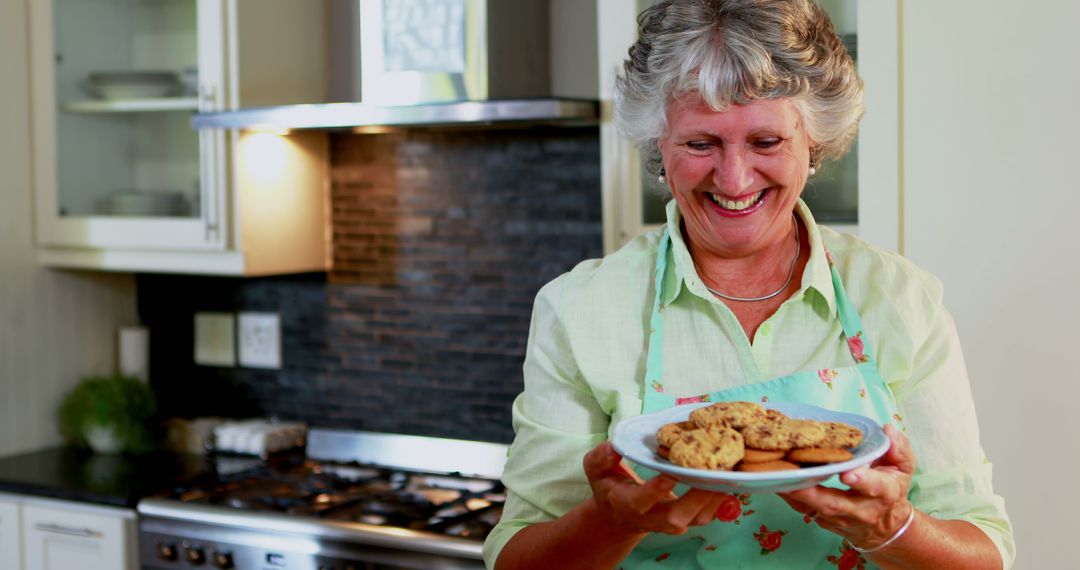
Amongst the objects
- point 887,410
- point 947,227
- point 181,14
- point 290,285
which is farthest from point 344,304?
point 887,410

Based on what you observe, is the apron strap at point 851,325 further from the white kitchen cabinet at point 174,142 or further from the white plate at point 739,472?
the white kitchen cabinet at point 174,142

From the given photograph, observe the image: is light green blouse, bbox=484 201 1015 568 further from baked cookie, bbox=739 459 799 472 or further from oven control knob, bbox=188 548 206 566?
oven control knob, bbox=188 548 206 566

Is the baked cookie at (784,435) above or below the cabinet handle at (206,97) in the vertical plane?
below

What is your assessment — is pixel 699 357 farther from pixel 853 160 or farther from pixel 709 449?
pixel 853 160

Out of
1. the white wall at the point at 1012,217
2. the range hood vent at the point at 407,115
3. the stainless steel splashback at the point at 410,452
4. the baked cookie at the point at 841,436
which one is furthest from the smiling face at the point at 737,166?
the stainless steel splashback at the point at 410,452

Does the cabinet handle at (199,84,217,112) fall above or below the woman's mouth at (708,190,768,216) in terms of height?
above

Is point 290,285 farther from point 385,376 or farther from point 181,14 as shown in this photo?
point 181,14

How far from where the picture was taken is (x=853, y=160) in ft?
6.76

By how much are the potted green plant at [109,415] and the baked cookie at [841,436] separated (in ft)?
8.04

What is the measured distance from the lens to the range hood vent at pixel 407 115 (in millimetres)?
2400

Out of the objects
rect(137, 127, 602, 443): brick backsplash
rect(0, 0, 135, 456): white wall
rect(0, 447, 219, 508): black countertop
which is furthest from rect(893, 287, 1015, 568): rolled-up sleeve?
rect(0, 0, 135, 456): white wall

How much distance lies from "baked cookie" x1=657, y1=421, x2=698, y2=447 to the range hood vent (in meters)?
1.22

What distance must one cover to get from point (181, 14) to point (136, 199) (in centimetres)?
47

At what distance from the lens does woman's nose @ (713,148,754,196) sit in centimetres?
139
